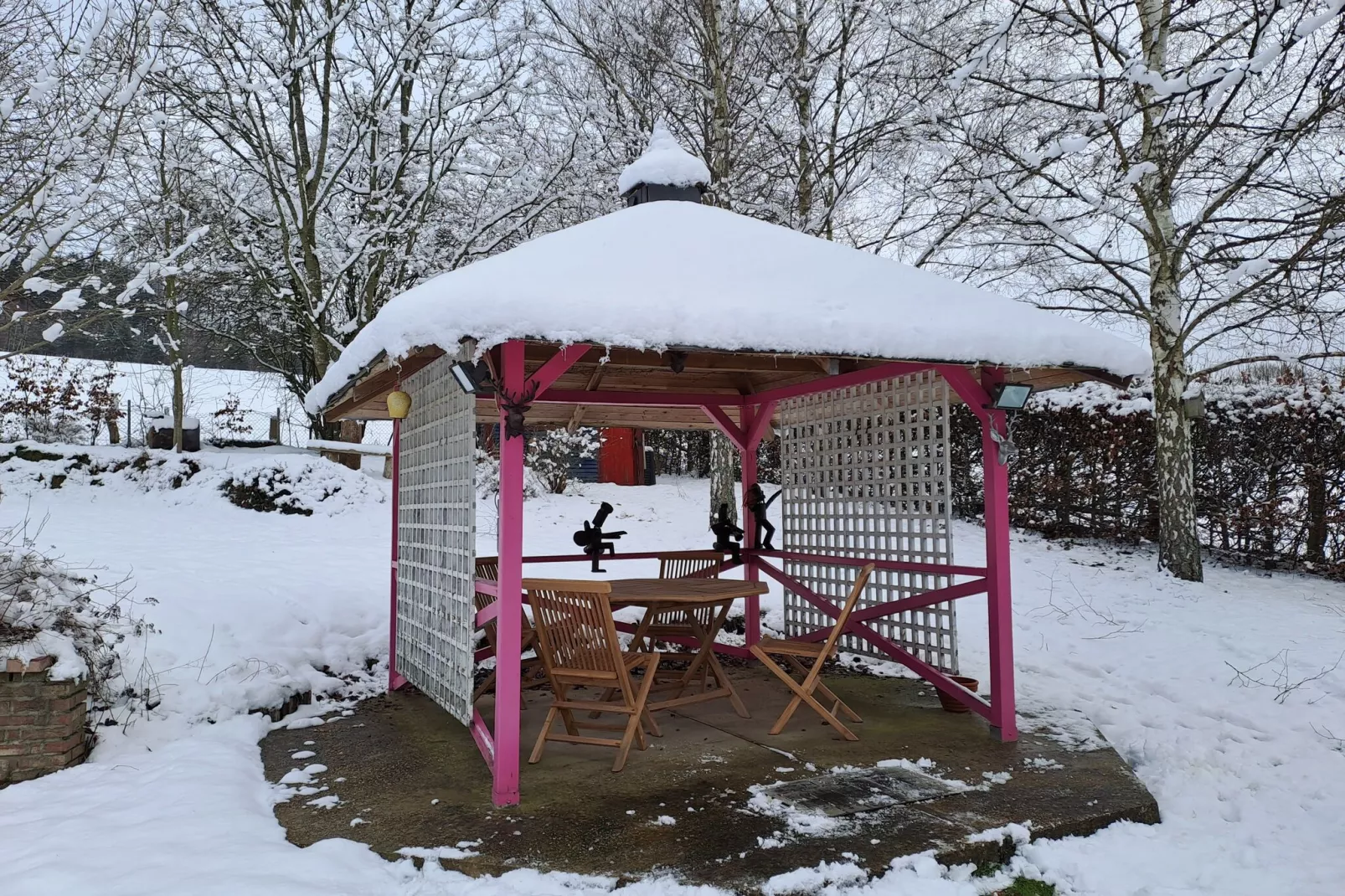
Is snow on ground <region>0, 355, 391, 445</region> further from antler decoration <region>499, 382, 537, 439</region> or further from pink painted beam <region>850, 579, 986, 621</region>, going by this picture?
antler decoration <region>499, 382, 537, 439</region>

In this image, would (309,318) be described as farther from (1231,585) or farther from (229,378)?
(1231,585)

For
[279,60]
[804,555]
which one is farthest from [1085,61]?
[279,60]

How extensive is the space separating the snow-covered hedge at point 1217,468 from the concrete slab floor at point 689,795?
501 cm

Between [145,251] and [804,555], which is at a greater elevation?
[145,251]

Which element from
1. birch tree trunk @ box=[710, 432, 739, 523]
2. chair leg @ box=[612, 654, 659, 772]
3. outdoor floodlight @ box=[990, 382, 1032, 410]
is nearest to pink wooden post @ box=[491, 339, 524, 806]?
chair leg @ box=[612, 654, 659, 772]

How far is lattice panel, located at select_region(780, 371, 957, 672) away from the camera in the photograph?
5.83m

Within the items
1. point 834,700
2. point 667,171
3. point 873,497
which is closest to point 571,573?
point 873,497

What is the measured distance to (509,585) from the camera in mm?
3990

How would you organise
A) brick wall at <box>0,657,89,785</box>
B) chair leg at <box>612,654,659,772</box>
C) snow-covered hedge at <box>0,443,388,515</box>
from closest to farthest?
brick wall at <box>0,657,89,785</box> → chair leg at <box>612,654,659,772</box> → snow-covered hedge at <box>0,443,388,515</box>

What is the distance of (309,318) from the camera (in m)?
11.5

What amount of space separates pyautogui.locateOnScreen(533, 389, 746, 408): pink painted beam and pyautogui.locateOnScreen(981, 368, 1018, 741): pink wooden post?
8.52 feet

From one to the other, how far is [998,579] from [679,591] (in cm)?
180

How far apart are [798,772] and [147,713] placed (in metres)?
3.46

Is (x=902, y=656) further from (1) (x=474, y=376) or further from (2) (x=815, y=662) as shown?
(1) (x=474, y=376)
